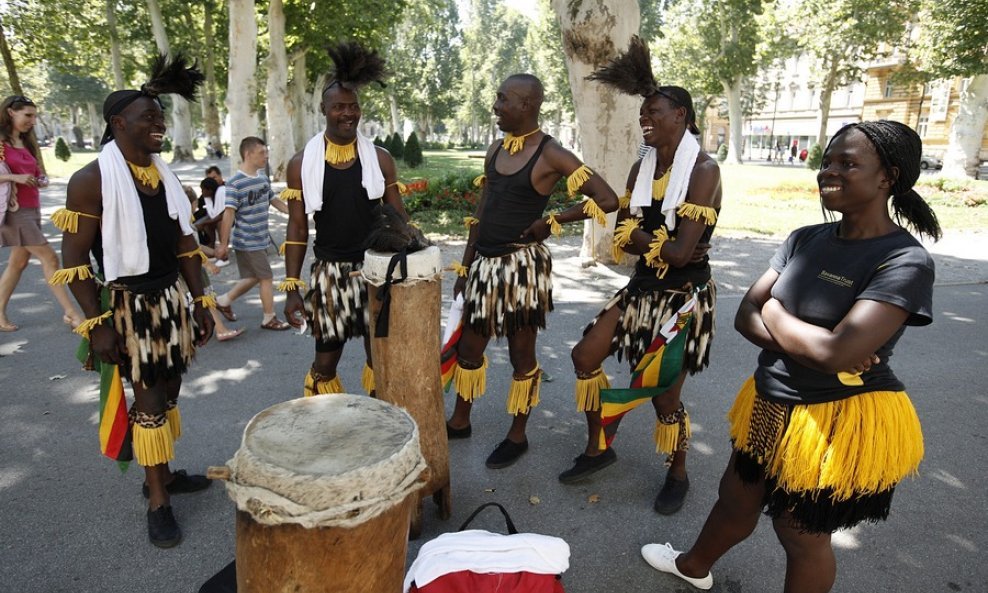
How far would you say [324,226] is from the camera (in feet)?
11.3

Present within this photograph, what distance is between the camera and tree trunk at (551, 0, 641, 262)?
7.10 metres

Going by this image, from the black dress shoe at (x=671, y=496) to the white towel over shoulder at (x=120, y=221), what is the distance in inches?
116

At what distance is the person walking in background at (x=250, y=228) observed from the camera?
589 cm

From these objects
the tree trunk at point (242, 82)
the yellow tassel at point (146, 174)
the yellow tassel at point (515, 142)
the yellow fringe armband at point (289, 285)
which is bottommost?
the yellow fringe armband at point (289, 285)

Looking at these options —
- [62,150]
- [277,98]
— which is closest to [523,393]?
[277,98]

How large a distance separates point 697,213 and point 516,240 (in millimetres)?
1066

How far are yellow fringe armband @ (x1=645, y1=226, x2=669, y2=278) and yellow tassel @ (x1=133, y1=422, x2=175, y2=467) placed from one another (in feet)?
8.76

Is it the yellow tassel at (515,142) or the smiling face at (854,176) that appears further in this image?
the yellow tassel at (515,142)

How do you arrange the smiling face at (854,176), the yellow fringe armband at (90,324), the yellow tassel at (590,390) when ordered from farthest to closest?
the yellow tassel at (590,390) < the yellow fringe armband at (90,324) < the smiling face at (854,176)

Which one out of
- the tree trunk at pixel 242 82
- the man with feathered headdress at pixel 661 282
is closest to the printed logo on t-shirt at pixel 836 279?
the man with feathered headdress at pixel 661 282

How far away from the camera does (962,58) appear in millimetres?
15844

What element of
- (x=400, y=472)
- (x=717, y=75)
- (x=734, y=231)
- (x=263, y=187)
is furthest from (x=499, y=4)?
(x=400, y=472)

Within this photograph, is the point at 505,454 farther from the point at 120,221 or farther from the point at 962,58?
the point at 962,58

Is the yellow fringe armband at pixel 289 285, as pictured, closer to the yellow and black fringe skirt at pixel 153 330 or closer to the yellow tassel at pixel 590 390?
the yellow and black fringe skirt at pixel 153 330
